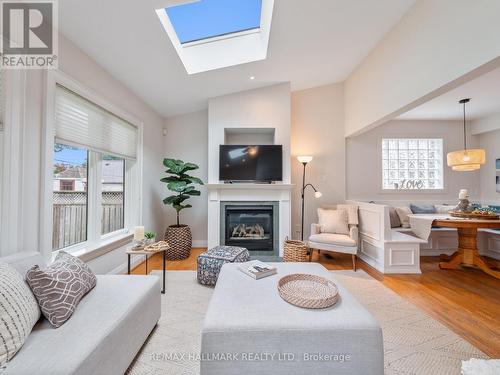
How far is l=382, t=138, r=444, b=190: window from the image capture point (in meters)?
4.53

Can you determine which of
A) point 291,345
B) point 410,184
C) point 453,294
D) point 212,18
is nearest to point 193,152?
point 212,18

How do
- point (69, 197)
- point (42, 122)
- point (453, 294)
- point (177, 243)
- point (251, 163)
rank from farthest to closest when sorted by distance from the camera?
point (251, 163) → point (177, 243) → point (453, 294) → point (69, 197) → point (42, 122)

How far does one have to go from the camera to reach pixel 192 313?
6.62ft

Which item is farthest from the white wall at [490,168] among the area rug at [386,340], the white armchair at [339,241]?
the area rug at [386,340]

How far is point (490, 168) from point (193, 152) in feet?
19.3

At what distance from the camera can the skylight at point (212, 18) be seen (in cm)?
238

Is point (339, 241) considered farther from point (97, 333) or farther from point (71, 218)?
point (71, 218)

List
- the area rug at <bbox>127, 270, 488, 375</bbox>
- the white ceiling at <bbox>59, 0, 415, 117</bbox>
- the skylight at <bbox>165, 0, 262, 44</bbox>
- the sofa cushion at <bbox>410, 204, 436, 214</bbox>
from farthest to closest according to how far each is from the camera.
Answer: the sofa cushion at <bbox>410, 204, 436, 214</bbox> < the skylight at <bbox>165, 0, 262, 44</bbox> < the white ceiling at <bbox>59, 0, 415, 117</bbox> < the area rug at <bbox>127, 270, 488, 375</bbox>

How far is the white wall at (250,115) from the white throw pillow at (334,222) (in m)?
0.87

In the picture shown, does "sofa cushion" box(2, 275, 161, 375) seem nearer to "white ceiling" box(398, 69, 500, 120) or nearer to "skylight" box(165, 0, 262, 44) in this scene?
"skylight" box(165, 0, 262, 44)

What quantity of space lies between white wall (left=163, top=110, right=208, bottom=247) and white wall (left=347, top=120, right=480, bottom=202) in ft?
9.49

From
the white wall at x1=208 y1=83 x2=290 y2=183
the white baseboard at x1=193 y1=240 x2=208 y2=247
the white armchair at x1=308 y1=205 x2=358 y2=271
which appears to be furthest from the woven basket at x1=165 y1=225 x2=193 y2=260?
the white armchair at x1=308 y1=205 x2=358 y2=271

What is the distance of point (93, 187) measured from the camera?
2.56 meters

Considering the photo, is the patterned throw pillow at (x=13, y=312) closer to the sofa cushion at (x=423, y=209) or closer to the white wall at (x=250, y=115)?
the white wall at (x=250, y=115)
